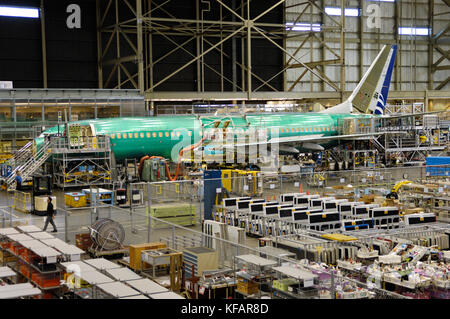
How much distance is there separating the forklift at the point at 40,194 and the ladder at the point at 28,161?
3.45 meters

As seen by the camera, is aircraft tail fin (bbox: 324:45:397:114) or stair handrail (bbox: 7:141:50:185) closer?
stair handrail (bbox: 7:141:50:185)

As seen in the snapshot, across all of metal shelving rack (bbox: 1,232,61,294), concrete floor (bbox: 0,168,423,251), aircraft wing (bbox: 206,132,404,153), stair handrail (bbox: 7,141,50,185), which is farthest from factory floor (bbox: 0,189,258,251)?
aircraft wing (bbox: 206,132,404,153)

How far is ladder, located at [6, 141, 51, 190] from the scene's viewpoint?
3269 centimetres

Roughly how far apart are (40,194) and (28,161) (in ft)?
20.2

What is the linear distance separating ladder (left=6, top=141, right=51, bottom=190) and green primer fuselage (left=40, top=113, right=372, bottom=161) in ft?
3.96

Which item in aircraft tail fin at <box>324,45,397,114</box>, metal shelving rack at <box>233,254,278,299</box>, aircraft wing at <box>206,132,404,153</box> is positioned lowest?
metal shelving rack at <box>233,254,278,299</box>

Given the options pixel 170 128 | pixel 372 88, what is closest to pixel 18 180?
pixel 170 128

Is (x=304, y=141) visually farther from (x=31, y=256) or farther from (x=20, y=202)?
(x=31, y=256)

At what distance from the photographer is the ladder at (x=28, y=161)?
1287 inches

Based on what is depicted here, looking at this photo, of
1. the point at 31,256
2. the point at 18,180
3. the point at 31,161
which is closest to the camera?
the point at 31,256

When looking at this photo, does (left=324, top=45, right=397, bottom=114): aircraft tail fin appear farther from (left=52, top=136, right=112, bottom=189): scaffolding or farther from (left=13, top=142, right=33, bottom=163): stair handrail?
(left=13, top=142, right=33, bottom=163): stair handrail

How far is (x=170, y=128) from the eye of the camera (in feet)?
125
